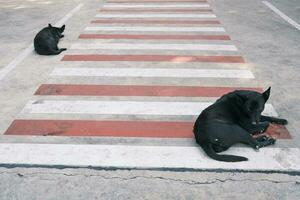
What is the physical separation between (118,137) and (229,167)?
5.21 feet

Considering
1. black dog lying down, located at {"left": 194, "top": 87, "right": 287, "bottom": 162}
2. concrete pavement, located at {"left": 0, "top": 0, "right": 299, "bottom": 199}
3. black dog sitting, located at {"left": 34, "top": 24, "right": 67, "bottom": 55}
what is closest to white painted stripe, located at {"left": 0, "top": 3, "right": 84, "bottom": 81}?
concrete pavement, located at {"left": 0, "top": 0, "right": 299, "bottom": 199}

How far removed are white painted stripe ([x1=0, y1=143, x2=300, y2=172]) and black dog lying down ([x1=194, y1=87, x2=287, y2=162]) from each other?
0.13 metres

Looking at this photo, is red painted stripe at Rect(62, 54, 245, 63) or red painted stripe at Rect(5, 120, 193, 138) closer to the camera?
red painted stripe at Rect(5, 120, 193, 138)

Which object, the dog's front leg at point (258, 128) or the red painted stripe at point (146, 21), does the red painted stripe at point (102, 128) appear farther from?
the red painted stripe at point (146, 21)

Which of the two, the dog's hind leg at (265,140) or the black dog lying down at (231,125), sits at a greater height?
the black dog lying down at (231,125)

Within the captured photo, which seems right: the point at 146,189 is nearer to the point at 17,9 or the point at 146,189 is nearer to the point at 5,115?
the point at 5,115

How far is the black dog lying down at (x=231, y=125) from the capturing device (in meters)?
5.08

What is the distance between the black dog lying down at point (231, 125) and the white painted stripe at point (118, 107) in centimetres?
88

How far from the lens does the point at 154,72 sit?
797cm

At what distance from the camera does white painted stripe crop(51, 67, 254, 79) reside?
25.7 ft

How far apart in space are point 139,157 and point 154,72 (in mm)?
3017

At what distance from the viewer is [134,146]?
5.48 meters

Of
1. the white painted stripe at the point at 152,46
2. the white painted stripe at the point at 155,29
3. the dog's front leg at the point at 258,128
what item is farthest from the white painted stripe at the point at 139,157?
the white painted stripe at the point at 155,29

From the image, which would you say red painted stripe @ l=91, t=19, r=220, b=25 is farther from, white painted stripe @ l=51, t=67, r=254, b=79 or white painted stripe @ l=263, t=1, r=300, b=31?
white painted stripe @ l=51, t=67, r=254, b=79
